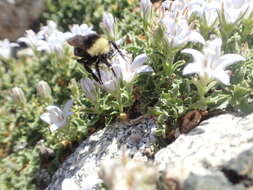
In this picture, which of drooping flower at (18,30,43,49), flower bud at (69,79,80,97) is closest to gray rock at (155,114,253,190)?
flower bud at (69,79,80,97)

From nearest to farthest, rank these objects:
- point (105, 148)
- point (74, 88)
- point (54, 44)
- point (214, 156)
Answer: point (214, 156) → point (105, 148) → point (74, 88) → point (54, 44)

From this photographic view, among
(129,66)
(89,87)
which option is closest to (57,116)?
(89,87)

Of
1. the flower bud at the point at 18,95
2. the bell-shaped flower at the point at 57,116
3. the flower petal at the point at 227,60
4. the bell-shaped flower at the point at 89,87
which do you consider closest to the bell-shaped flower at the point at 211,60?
the flower petal at the point at 227,60

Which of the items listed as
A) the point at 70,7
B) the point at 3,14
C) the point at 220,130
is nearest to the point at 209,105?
the point at 220,130

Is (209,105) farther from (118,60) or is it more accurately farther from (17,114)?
(17,114)

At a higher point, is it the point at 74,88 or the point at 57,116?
the point at 74,88

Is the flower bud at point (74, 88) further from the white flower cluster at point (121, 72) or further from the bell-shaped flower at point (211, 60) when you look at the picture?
the bell-shaped flower at point (211, 60)

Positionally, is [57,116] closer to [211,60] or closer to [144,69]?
[144,69]
